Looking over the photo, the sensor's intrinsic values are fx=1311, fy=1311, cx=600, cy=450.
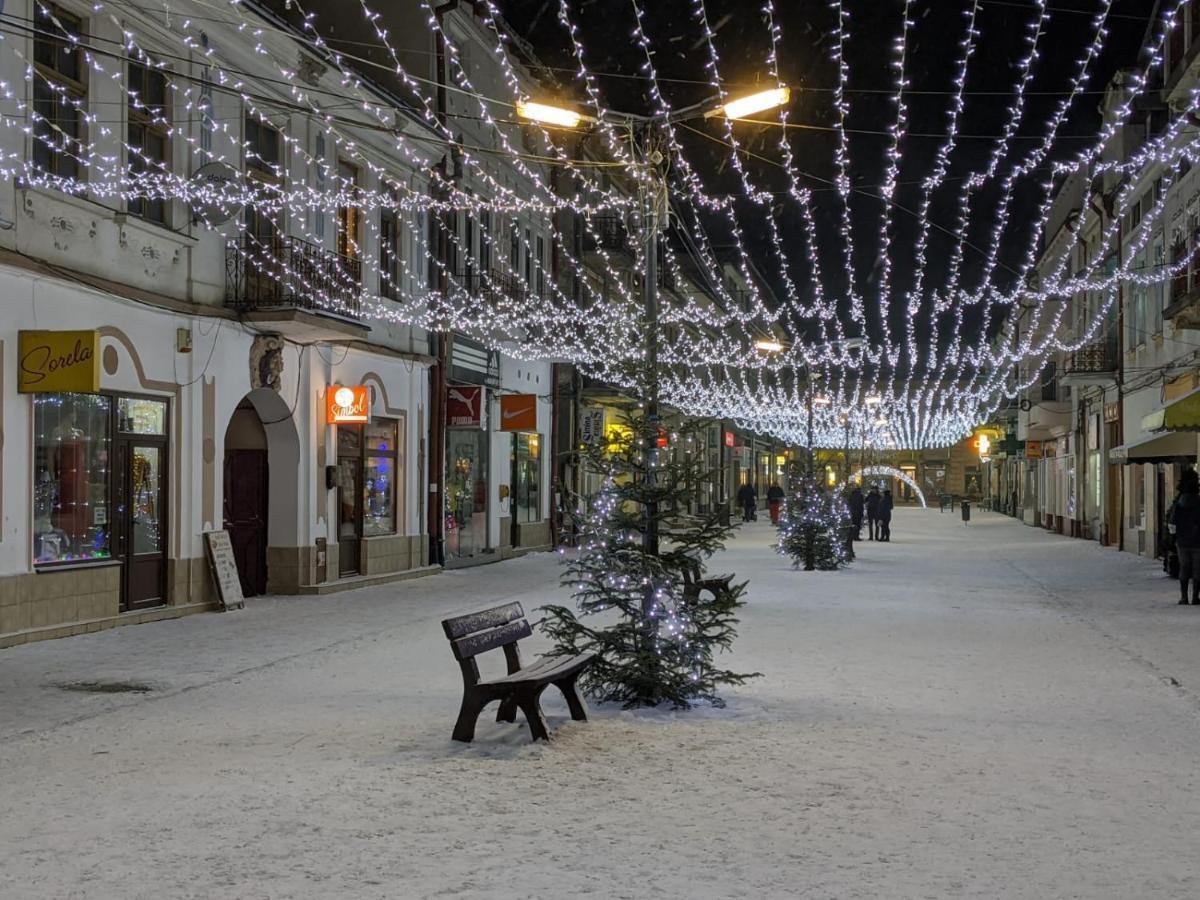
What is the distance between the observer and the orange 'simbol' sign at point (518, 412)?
92.9 feet

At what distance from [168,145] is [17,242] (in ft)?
10.9

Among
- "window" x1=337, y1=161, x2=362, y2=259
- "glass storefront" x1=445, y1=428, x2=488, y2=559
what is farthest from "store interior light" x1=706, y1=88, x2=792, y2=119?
"glass storefront" x1=445, y1=428, x2=488, y2=559

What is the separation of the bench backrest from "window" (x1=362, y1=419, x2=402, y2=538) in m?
12.9

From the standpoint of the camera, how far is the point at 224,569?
55.5ft

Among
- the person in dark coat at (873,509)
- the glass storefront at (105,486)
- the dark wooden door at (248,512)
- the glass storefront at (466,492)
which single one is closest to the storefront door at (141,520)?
the glass storefront at (105,486)

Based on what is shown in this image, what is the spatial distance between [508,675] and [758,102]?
4981 millimetres

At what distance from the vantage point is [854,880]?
5254 mm

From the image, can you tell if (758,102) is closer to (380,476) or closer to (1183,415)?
(1183,415)

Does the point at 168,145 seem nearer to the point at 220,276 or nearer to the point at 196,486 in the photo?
the point at 220,276

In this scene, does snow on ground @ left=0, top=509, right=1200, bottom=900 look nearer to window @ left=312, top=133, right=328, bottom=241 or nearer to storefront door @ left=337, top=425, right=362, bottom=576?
storefront door @ left=337, top=425, right=362, bottom=576

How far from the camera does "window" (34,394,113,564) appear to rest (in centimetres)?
1362

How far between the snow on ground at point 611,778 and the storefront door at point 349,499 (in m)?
7.09

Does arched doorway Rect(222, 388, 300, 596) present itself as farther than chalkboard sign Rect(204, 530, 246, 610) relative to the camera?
Yes

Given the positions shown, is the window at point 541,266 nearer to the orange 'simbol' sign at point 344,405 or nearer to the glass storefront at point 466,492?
the glass storefront at point 466,492
